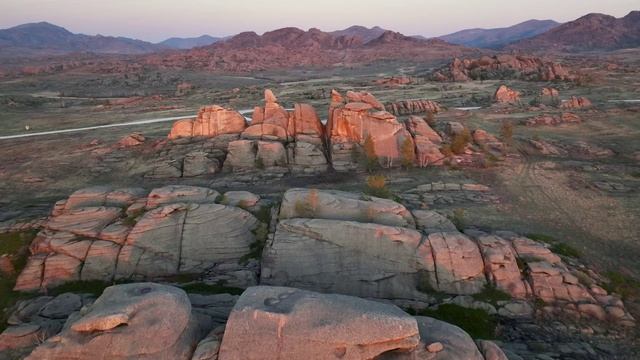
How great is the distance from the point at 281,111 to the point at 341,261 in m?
Result: 24.6

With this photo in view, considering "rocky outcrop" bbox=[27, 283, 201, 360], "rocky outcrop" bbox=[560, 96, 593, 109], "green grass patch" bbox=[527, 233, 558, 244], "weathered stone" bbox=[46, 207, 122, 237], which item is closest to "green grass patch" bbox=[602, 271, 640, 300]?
"green grass patch" bbox=[527, 233, 558, 244]

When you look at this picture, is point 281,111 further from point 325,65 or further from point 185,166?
point 325,65

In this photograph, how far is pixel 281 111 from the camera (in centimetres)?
4566

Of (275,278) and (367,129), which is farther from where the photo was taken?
(367,129)

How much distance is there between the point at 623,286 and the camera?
922 inches

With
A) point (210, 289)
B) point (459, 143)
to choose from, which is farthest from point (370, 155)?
point (210, 289)

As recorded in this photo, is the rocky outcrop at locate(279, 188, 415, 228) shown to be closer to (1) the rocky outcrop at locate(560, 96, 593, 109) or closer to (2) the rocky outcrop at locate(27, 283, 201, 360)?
(2) the rocky outcrop at locate(27, 283, 201, 360)

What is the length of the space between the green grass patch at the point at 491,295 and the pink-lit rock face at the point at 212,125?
98.5 ft

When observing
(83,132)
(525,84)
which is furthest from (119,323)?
(525,84)

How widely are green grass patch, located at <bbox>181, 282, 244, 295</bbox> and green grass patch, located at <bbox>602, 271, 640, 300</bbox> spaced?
19085 mm

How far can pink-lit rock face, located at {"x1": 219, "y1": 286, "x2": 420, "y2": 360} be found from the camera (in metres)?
15.1

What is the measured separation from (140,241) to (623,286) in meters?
26.2

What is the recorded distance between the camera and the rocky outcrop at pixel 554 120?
176 ft

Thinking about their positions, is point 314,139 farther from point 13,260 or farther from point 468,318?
point 13,260
